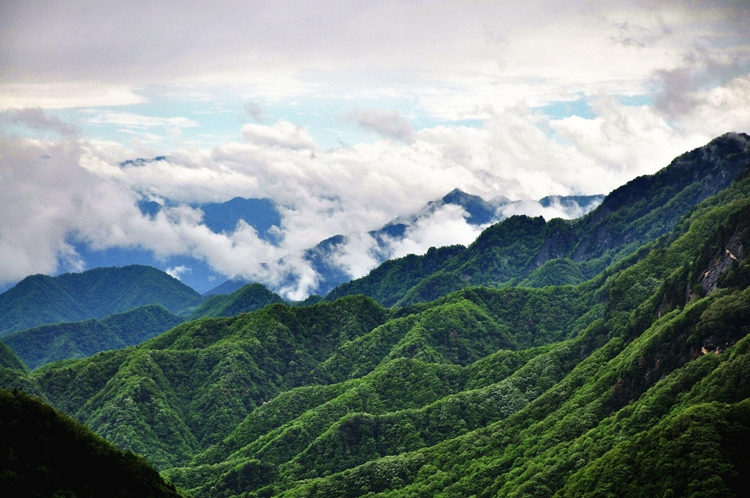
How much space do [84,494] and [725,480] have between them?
137481 mm

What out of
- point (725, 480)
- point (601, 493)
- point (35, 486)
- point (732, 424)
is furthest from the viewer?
point (601, 493)

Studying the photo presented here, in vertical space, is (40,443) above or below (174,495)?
above

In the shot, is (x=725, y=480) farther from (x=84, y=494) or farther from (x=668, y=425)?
(x=84, y=494)

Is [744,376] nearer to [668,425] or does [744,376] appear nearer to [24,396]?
[668,425]

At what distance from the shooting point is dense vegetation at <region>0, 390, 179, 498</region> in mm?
144250

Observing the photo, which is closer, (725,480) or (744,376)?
(725,480)

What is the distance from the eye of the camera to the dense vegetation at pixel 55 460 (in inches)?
5679

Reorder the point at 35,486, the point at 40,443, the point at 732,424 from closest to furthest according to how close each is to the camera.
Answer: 1. the point at 35,486
2. the point at 40,443
3. the point at 732,424

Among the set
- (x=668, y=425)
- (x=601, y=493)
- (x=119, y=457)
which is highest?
(x=119, y=457)

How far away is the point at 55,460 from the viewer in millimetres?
153875

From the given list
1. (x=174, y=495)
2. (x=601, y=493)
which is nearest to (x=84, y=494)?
(x=174, y=495)

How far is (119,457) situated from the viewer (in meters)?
169

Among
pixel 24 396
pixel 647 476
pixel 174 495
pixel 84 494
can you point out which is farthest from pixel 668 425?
pixel 24 396

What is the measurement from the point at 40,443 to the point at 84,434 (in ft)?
42.8
